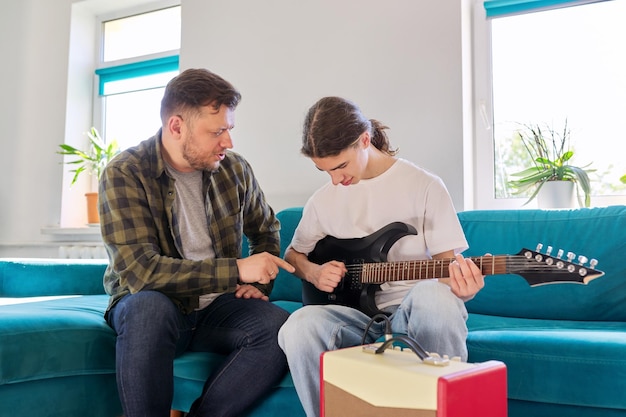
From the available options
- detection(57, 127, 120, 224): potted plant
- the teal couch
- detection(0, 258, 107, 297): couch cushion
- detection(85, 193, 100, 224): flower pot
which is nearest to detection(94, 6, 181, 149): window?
detection(57, 127, 120, 224): potted plant

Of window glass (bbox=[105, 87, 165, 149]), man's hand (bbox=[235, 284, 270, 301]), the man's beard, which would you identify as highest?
window glass (bbox=[105, 87, 165, 149])

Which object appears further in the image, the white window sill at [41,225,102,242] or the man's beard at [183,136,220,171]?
the white window sill at [41,225,102,242]

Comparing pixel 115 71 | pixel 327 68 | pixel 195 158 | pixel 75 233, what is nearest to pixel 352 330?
pixel 195 158

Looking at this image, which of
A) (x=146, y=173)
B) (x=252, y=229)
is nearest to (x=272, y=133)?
(x=252, y=229)

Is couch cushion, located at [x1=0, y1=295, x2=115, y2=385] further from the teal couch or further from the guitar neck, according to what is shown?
the guitar neck

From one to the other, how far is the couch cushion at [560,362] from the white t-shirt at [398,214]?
0.79 feet

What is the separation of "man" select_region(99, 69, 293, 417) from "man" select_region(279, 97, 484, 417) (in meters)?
0.18

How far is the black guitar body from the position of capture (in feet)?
5.18

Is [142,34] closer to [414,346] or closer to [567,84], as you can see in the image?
[567,84]

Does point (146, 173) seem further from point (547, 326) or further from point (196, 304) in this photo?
point (547, 326)

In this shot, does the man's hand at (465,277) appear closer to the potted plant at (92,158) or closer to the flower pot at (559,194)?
the flower pot at (559,194)

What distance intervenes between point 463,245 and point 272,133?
146 cm

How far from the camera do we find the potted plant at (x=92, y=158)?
3363mm

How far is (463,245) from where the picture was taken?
5.06ft
